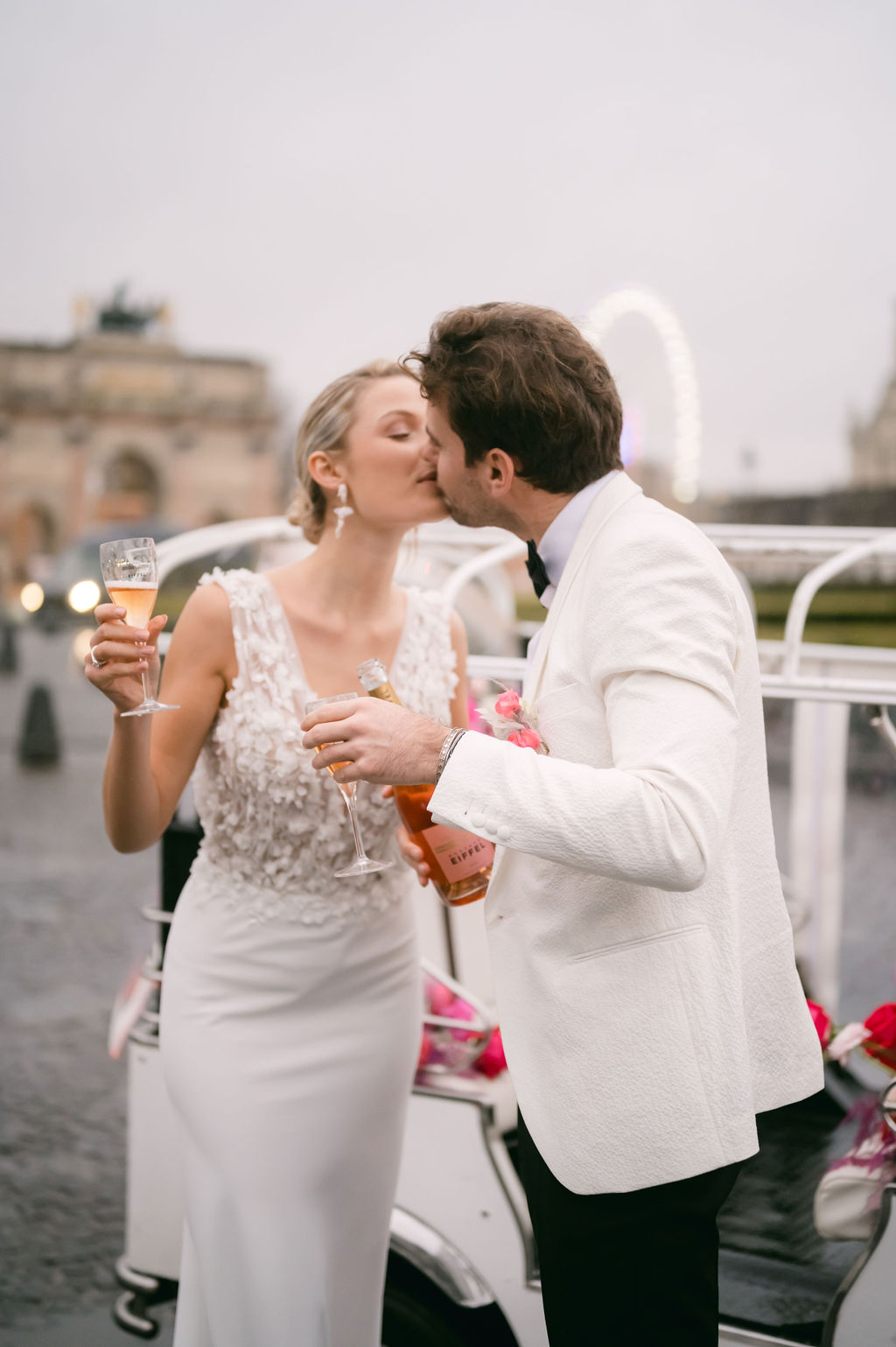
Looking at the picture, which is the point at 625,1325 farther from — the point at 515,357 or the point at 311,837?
the point at 515,357

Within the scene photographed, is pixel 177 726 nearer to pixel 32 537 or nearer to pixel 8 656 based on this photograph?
pixel 8 656

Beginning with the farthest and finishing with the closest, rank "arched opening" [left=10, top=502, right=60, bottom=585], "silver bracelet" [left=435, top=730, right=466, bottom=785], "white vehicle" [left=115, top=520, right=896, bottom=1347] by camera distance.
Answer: "arched opening" [left=10, top=502, right=60, bottom=585]
"white vehicle" [left=115, top=520, right=896, bottom=1347]
"silver bracelet" [left=435, top=730, right=466, bottom=785]

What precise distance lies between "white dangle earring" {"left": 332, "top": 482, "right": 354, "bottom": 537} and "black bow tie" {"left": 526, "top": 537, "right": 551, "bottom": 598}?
0.58 m

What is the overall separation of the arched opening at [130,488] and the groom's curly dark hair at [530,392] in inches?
2102

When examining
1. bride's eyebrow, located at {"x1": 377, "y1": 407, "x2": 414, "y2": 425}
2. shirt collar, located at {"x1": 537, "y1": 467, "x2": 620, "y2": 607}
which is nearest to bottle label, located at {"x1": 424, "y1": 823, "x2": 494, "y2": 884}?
shirt collar, located at {"x1": 537, "y1": 467, "x2": 620, "y2": 607}

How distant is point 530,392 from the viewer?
1510mm

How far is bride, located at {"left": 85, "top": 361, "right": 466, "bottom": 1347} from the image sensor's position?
2.02 metres

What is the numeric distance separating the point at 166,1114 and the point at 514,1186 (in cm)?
81

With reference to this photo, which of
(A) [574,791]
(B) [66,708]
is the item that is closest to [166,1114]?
(A) [574,791]

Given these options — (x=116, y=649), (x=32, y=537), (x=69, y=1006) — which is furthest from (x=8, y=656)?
(x=32, y=537)

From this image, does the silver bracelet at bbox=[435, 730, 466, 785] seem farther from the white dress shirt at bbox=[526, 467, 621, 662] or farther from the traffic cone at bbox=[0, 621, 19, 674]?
the traffic cone at bbox=[0, 621, 19, 674]

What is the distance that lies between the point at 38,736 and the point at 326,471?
427 inches

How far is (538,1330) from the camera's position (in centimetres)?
227

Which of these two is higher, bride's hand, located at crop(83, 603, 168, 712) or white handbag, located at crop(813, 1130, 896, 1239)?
bride's hand, located at crop(83, 603, 168, 712)
